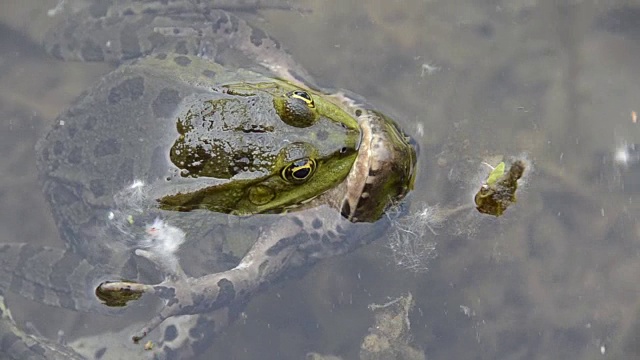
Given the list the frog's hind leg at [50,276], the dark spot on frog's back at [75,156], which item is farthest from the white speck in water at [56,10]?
the frog's hind leg at [50,276]

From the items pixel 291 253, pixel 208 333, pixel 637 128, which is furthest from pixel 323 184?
pixel 637 128

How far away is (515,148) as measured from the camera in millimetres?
4438

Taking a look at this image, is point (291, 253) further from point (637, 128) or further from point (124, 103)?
point (637, 128)

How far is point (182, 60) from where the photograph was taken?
4758 mm

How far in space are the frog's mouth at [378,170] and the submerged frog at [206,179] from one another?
11mm

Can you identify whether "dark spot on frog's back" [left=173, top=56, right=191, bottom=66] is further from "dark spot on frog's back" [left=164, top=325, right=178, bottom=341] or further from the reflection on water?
"dark spot on frog's back" [left=164, top=325, right=178, bottom=341]

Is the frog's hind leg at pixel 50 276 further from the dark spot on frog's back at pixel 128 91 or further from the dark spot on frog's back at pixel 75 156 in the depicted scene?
the dark spot on frog's back at pixel 128 91

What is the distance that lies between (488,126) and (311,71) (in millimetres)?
1284

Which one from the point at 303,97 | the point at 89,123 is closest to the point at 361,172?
the point at 303,97

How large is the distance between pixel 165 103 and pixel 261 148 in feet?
2.82

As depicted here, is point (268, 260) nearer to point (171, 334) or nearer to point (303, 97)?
point (171, 334)

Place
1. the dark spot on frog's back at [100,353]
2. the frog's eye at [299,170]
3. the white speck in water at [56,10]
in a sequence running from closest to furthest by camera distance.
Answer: the frog's eye at [299,170], the dark spot on frog's back at [100,353], the white speck in water at [56,10]

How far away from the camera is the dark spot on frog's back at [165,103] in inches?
169

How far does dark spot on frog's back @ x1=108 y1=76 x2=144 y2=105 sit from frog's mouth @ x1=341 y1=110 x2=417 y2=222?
4.79 ft
